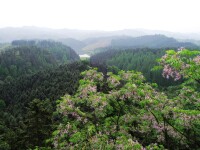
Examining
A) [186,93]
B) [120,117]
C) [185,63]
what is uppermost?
[185,63]

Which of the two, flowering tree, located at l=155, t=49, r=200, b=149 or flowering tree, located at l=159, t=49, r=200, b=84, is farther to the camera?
flowering tree, located at l=155, t=49, r=200, b=149

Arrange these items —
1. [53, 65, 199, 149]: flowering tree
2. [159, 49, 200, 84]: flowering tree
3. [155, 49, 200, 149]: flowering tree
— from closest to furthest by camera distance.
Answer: [159, 49, 200, 84]: flowering tree, [155, 49, 200, 149]: flowering tree, [53, 65, 199, 149]: flowering tree

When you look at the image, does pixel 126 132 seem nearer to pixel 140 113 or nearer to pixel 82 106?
pixel 140 113

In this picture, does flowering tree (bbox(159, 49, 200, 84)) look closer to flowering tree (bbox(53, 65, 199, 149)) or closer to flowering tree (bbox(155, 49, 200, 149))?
flowering tree (bbox(155, 49, 200, 149))

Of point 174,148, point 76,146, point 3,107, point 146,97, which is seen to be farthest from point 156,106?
point 3,107

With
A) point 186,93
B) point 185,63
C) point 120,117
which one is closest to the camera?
point 185,63

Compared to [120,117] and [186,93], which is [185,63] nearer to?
[186,93]

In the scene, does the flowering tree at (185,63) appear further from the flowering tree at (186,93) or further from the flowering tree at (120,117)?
the flowering tree at (120,117)

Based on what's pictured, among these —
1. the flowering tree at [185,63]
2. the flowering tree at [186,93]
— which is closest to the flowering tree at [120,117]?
the flowering tree at [186,93]

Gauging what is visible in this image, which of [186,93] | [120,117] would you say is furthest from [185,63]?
[120,117]

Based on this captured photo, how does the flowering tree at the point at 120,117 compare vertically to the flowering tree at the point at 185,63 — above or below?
below

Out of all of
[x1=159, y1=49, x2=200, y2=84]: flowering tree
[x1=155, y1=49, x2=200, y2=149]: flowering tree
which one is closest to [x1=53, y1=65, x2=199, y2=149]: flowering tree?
[x1=155, y1=49, x2=200, y2=149]: flowering tree

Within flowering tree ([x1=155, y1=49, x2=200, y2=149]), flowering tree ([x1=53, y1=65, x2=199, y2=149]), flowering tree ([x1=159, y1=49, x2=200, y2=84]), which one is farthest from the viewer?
flowering tree ([x1=53, y1=65, x2=199, y2=149])
